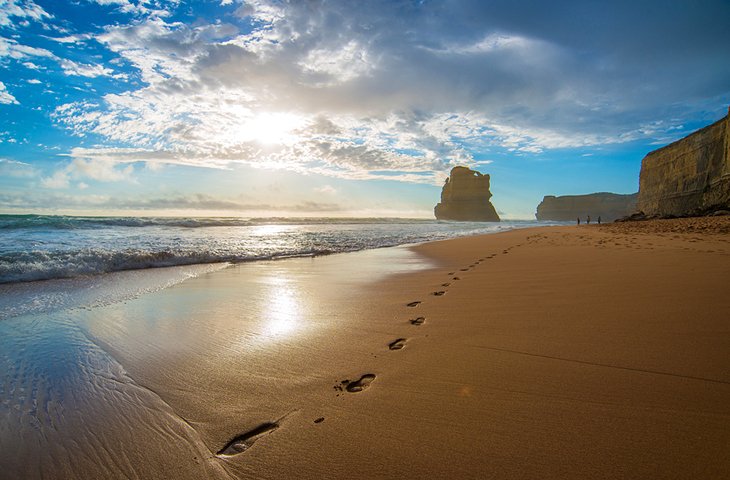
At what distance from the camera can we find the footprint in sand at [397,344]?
2541 millimetres

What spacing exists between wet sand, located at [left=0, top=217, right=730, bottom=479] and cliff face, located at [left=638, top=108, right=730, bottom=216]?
23237 mm

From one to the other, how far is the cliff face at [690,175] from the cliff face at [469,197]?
280ft

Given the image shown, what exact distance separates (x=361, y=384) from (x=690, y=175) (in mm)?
35923

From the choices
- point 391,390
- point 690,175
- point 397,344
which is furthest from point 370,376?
point 690,175

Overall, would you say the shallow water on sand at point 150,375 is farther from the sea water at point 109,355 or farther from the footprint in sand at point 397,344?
the footprint in sand at point 397,344

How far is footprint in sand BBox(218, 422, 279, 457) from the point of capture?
1440 mm

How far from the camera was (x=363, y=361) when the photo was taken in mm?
2316

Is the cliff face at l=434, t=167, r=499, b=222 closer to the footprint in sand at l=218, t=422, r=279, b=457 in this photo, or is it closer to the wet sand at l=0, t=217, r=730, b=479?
the wet sand at l=0, t=217, r=730, b=479

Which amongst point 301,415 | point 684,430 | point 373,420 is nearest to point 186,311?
point 301,415

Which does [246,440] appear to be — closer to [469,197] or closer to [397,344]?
[397,344]

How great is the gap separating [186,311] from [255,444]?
113 inches

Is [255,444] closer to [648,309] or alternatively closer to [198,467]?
[198,467]

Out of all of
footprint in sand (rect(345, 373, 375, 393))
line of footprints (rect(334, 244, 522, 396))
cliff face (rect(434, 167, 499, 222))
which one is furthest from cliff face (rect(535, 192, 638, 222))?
footprint in sand (rect(345, 373, 375, 393))

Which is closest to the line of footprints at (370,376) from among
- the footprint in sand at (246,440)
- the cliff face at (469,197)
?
the footprint in sand at (246,440)
